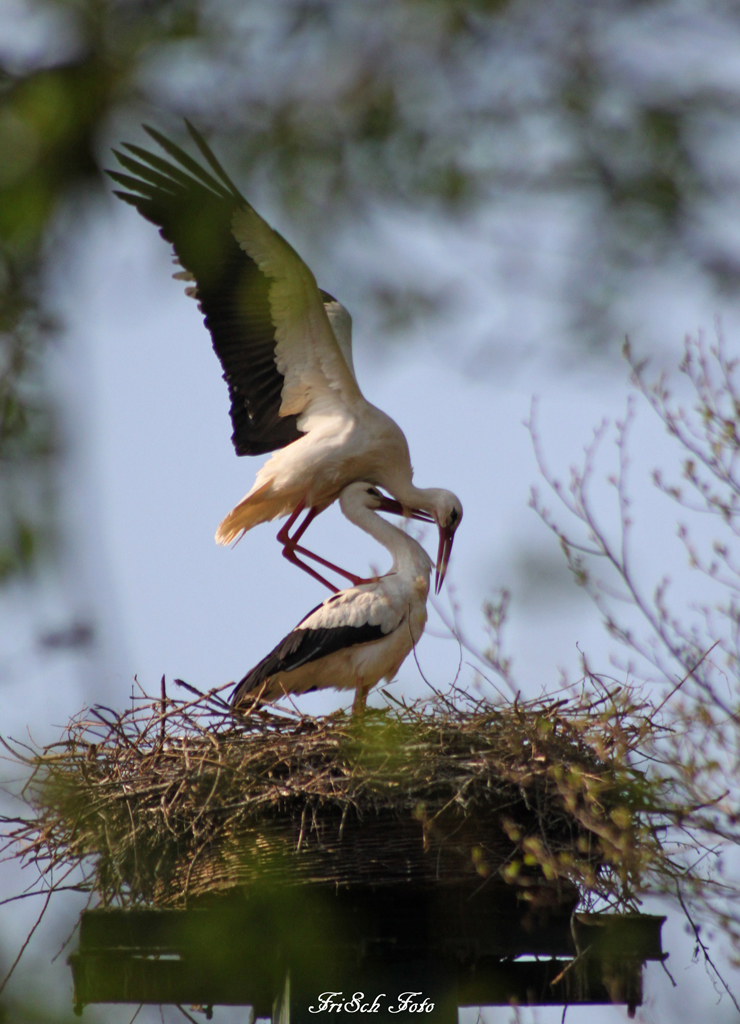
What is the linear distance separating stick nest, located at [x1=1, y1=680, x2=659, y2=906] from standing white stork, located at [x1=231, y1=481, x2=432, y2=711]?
2.13 ft

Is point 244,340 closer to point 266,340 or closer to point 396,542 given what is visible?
point 266,340

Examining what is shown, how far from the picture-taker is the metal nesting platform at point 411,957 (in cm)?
383

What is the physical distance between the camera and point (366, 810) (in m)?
4.40

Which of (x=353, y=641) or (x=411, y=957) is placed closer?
(x=411, y=957)

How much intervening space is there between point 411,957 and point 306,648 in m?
1.69

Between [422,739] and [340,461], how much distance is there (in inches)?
88.3

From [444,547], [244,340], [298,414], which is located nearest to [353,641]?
[444,547]

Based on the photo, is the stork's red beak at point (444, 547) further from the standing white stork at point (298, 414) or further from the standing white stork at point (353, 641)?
the standing white stork at point (353, 641)

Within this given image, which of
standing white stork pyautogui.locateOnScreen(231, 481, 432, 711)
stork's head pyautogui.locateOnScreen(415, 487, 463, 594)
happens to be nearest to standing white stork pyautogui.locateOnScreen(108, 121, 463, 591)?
stork's head pyautogui.locateOnScreen(415, 487, 463, 594)

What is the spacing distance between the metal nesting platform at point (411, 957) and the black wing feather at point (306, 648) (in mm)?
1477

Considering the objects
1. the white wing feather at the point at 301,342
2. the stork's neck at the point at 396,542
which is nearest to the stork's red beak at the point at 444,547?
the stork's neck at the point at 396,542

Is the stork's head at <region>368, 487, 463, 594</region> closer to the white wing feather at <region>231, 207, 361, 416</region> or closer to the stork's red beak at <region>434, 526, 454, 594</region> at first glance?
the stork's red beak at <region>434, 526, 454, 594</region>

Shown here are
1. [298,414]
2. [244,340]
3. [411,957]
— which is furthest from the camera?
[298,414]

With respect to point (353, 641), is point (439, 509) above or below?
above
